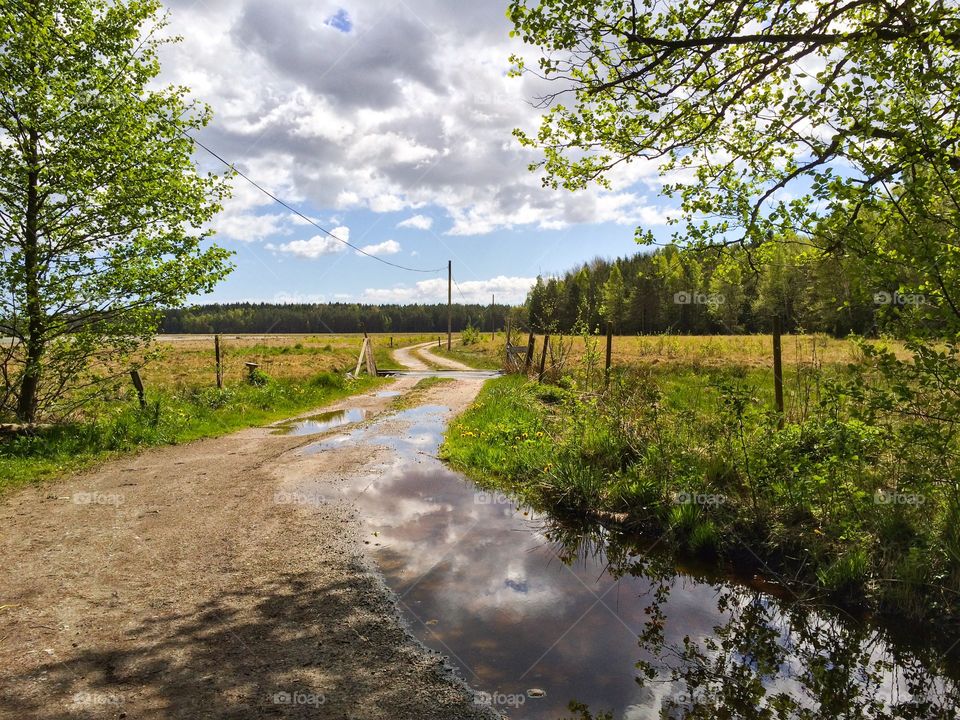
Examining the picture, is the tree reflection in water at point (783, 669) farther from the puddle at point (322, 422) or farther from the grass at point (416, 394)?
the grass at point (416, 394)

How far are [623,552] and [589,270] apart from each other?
322 ft

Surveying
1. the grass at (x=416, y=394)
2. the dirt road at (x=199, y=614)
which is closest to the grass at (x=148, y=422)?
the dirt road at (x=199, y=614)

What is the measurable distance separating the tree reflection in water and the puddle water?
0.04 feet

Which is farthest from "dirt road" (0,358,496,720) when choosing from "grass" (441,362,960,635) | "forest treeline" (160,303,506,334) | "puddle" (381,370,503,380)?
"forest treeline" (160,303,506,334)

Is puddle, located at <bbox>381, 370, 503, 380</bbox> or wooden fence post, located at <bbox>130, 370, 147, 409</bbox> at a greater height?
wooden fence post, located at <bbox>130, 370, 147, 409</bbox>

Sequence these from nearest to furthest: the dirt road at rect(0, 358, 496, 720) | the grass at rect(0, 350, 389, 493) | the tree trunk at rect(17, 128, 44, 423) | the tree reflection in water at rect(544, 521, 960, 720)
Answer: the dirt road at rect(0, 358, 496, 720) → the tree reflection in water at rect(544, 521, 960, 720) → the grass at rect(0, 350, 389, 493) → the tree trunk at rect(17, 128, 44, 423)

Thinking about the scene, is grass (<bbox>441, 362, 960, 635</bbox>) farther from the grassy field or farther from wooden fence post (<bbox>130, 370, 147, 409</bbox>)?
wooden fence post (<bbox>130, 370, 147, 409</bbox>)

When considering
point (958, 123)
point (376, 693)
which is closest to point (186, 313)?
point (376, 693)

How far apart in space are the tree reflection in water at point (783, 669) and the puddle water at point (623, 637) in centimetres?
1

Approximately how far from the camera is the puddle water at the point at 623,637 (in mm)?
3711

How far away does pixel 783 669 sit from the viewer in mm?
4109

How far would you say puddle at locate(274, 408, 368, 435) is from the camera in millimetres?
13366

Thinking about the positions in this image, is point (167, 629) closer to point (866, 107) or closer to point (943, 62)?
point (866, 107)

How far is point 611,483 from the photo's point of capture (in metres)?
7.59
